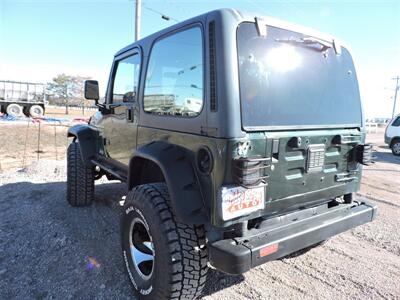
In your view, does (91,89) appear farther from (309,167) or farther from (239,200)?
(309,167)

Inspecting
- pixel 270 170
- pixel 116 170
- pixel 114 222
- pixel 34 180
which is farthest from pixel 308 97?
pixel 34 180

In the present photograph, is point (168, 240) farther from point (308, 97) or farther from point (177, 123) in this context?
point (308, 97)

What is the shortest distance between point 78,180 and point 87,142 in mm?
564

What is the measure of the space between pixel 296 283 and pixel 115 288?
5.27ft

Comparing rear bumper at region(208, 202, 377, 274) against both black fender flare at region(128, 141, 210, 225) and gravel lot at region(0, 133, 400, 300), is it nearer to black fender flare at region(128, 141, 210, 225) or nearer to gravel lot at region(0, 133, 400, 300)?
black fender flare at region(128, 141, 210, 225)

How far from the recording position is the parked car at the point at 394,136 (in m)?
12.2

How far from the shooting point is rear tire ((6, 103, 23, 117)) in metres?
20.9

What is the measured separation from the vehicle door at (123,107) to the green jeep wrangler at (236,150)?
170 millimetres

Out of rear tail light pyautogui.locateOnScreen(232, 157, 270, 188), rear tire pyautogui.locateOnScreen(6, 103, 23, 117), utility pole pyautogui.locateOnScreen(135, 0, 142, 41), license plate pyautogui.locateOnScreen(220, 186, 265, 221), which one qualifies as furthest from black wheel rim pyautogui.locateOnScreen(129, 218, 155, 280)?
rear tire pyautogui.locateOnScreen(6, 103, 23, 117)

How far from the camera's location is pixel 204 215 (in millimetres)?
2057

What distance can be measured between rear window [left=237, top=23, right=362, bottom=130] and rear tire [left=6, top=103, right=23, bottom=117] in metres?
22.9

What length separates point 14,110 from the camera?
831 inches

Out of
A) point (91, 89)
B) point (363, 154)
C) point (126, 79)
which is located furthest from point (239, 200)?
point (91, 89)

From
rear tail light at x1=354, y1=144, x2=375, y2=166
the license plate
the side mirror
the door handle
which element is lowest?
the license plate
